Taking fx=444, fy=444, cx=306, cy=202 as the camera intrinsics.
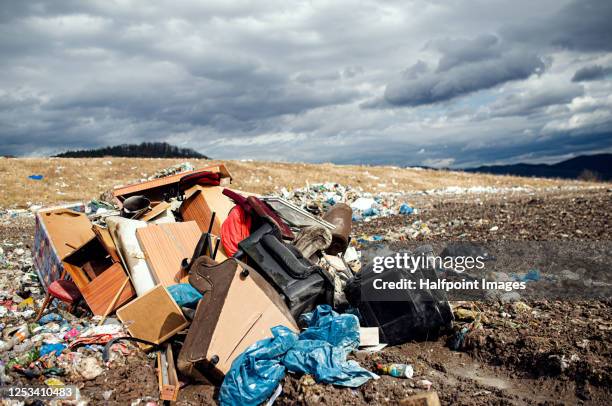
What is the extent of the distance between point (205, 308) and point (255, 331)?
45 cm

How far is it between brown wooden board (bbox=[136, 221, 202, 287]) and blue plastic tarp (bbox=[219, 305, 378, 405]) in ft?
4.56

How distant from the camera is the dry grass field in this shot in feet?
53.5

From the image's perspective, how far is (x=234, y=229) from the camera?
15.6 ft

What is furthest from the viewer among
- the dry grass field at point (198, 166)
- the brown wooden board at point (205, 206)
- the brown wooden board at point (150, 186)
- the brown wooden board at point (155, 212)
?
the dry grass field at point (198, 166)

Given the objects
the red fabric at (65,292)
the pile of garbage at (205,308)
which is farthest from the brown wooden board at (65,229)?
the red fabric at (65,292)

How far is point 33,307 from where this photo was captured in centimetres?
476

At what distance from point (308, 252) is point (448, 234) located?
3950mm

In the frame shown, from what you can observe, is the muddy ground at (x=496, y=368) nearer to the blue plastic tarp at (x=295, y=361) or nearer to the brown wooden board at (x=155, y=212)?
the blue plastic tarp at (x=295, y=361)

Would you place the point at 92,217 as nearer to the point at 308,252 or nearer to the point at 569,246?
the point at 308,252

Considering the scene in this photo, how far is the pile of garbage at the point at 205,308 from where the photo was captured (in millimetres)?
3238

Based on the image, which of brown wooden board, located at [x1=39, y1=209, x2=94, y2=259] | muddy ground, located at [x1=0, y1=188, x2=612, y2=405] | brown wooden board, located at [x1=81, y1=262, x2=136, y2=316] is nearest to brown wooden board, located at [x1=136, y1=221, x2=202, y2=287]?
brown wooden board, located at [x1=81, y1=262, x2=136, y2=316]

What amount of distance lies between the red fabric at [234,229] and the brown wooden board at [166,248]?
1.08 feet

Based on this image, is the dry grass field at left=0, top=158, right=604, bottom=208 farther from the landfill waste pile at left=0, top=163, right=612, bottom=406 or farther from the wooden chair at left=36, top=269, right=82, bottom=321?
the landfill waste pile at left=0, top=163, right=612, bottom=406

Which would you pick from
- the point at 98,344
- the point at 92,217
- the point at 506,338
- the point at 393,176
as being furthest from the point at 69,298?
the point at 393,176
